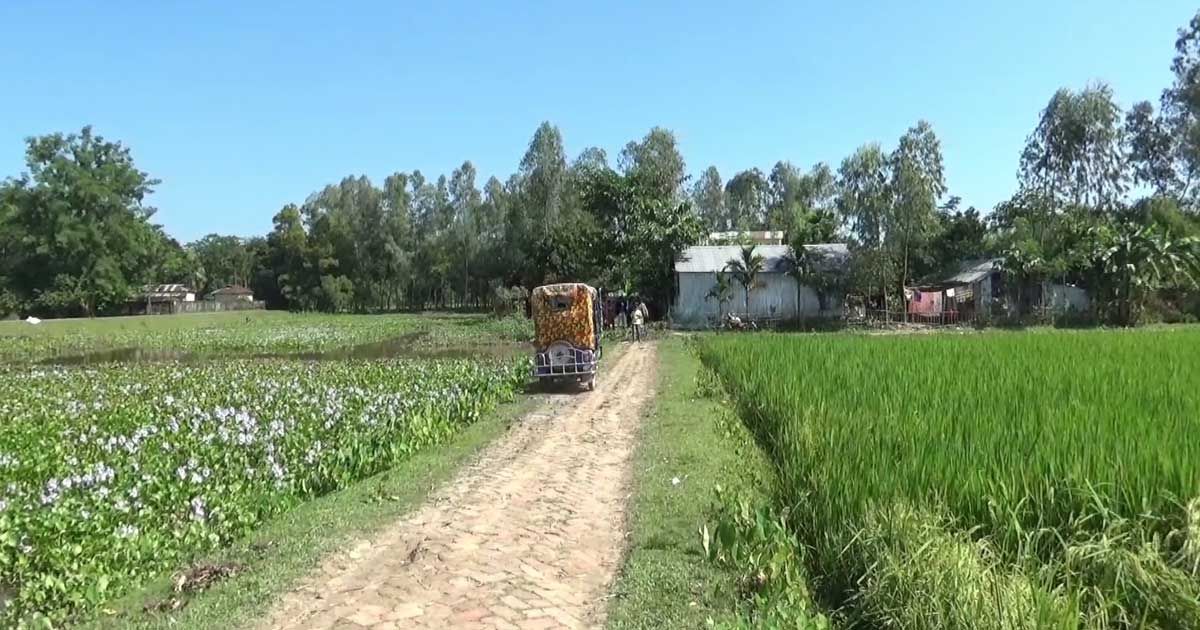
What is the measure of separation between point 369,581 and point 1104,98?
138ft

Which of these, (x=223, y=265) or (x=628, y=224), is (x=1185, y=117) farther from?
(x=223, y=265)

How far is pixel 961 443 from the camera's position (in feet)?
18.7

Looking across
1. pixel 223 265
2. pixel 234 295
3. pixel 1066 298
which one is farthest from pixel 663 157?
pixel 223 265

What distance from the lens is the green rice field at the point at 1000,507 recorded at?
3797mm

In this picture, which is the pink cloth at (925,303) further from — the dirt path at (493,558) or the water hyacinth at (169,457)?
the dirt path at (493,558)

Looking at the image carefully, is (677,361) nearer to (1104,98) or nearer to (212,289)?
(1104,98)

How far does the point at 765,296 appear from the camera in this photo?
1395 inches

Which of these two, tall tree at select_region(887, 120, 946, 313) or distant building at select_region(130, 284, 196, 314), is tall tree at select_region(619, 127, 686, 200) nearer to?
tall tree at select_region(887, 120, 946, 313)

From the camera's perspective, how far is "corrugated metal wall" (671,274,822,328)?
116ft

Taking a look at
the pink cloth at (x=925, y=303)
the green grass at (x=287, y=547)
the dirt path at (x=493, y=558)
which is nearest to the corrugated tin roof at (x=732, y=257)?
the pink cloth at (x=925, y=303)

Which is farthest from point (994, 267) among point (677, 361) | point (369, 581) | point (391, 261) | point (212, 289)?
point (212, 289)

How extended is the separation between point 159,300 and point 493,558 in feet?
271

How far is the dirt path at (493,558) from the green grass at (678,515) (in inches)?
8.1

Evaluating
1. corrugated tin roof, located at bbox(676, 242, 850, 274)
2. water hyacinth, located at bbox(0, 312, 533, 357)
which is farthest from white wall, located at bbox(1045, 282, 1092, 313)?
water hyacinth, located at bbox(0, 312, 533, 357)
